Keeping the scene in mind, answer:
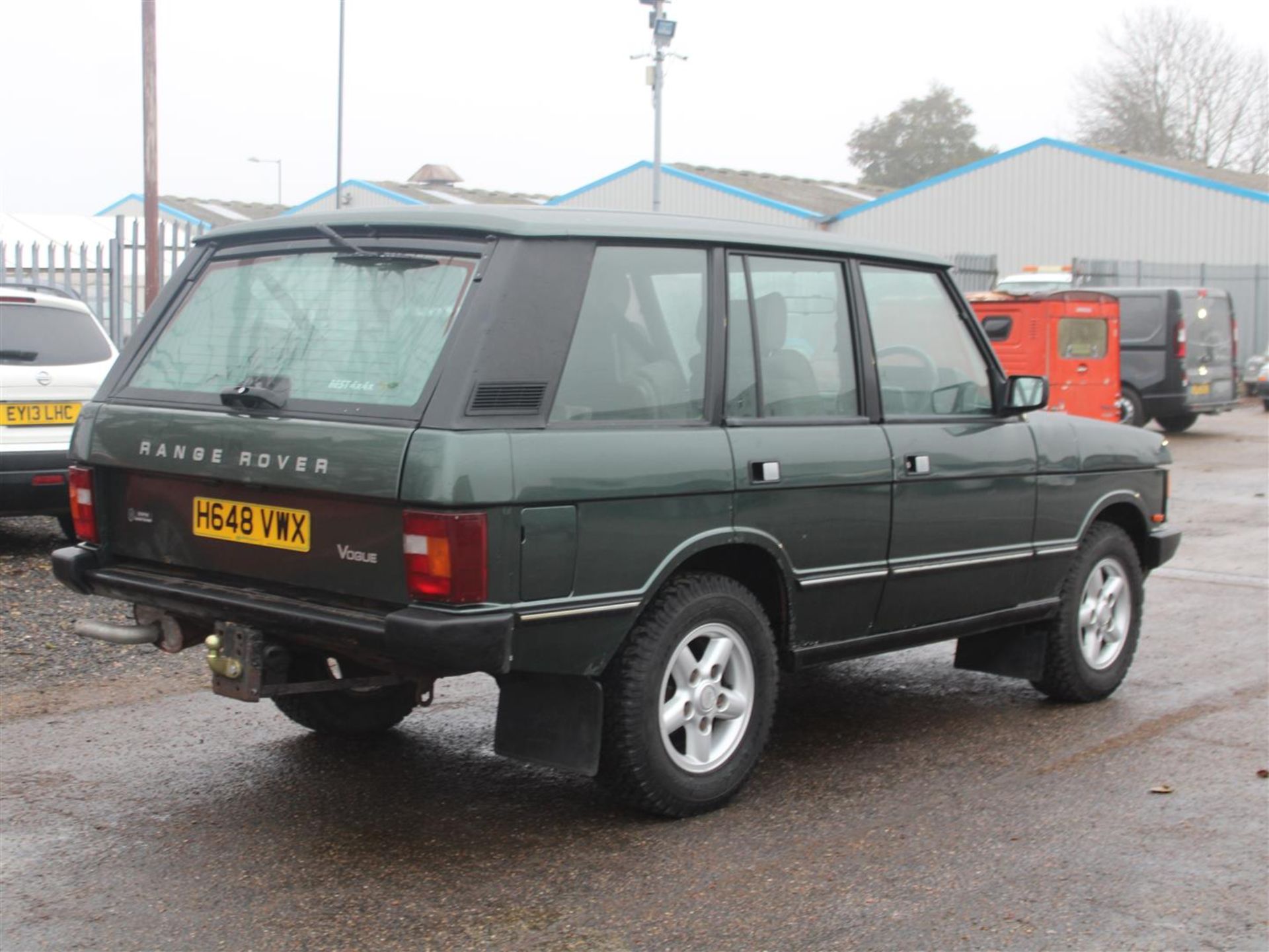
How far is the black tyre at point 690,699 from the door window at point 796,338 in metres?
0.68

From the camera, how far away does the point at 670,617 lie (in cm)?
459

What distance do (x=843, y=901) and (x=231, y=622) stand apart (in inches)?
75.9

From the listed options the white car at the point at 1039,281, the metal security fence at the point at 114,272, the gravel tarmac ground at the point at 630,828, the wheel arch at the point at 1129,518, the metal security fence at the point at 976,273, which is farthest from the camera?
the metal security fence at the point at 976,273

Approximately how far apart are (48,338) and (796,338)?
19.3 feet

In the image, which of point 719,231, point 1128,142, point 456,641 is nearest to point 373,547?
point 456,641

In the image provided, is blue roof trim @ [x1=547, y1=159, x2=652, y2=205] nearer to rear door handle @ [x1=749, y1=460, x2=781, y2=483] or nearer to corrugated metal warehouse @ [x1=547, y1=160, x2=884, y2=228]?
corrugated metal warehouse @ [x1=547, y1=160, x2=884, y2=228]

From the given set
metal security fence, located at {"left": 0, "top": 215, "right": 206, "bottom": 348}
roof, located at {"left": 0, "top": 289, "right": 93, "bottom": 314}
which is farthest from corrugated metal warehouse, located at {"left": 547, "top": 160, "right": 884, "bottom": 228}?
roof, located at {"left": 0, "top": 289, "right": 93, "bottom": 314}

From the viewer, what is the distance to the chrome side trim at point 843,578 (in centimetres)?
505

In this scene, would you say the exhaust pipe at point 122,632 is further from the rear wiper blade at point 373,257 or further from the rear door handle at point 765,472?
the rear door handle at point 765,472

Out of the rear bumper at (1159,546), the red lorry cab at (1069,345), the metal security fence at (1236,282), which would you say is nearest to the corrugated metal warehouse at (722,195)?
the metal security fence at (1236,282)

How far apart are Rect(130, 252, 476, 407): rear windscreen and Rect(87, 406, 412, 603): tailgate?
15 cm

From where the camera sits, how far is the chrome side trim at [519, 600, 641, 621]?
418 centimetres

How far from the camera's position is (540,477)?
4.18 metres

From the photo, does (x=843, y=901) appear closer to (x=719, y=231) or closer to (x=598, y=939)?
(x=598, y=939)
